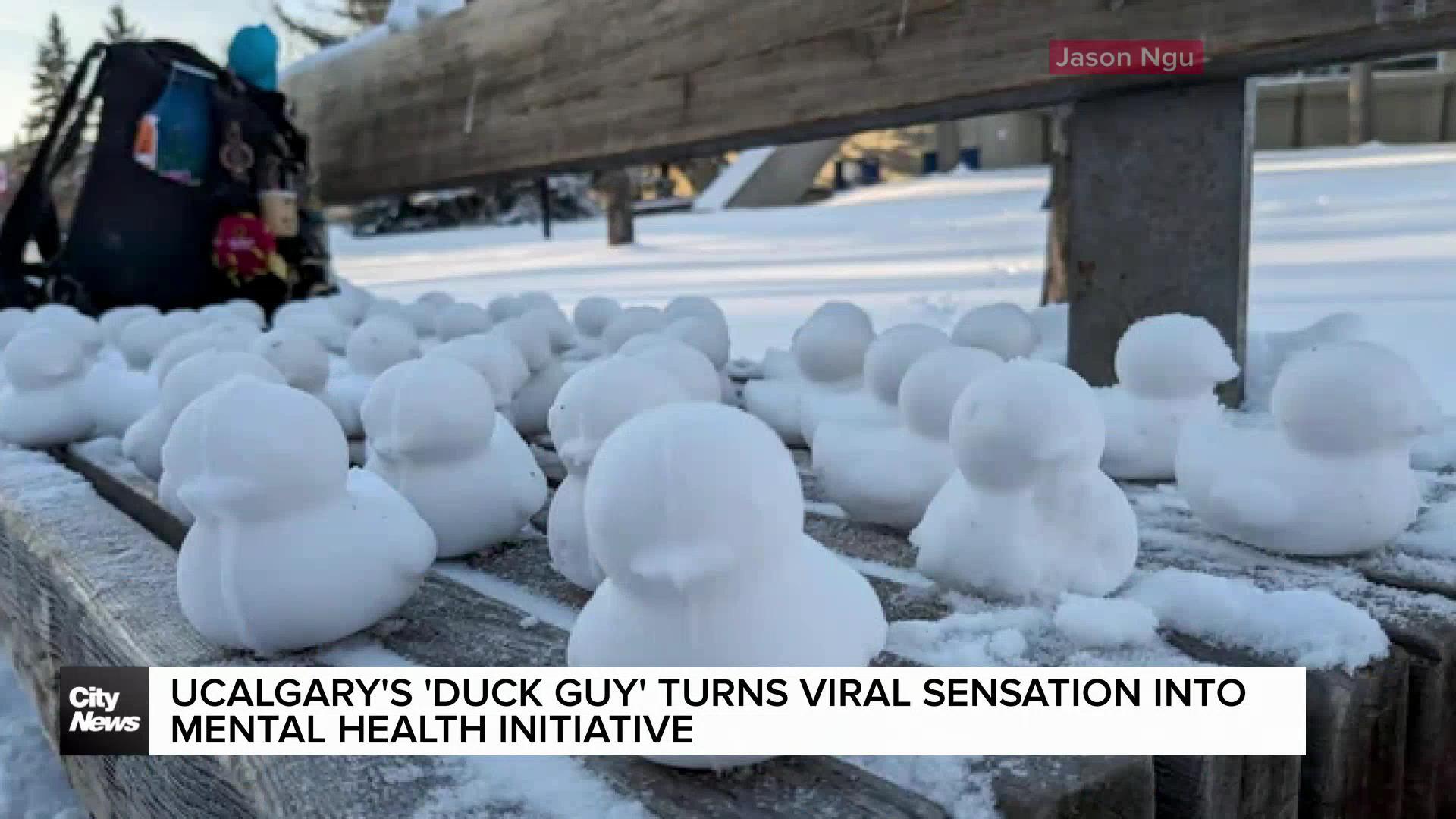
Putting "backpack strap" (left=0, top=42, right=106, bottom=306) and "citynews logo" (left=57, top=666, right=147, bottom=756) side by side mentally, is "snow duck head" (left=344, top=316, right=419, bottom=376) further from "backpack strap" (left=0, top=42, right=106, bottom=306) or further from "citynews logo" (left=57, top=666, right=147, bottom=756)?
"backpack strap" (left=0, top=42, right=106, bottom=306)

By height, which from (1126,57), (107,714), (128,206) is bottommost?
(107,714)

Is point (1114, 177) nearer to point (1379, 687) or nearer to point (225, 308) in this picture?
point (1379, 687)

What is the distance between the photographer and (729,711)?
2.87ft

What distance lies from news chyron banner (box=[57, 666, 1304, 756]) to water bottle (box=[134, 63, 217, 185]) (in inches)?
122

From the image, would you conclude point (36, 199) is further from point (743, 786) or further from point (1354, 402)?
point (1354, 402)

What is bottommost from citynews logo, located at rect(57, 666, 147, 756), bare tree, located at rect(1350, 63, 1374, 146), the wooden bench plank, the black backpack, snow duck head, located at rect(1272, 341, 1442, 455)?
citynews logo, located at rect(57, 666, 147, 756)

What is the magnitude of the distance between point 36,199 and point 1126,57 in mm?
3486

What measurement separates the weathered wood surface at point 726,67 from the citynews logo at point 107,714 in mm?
1625

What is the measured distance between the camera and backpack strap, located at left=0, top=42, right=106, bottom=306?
12.1 ft

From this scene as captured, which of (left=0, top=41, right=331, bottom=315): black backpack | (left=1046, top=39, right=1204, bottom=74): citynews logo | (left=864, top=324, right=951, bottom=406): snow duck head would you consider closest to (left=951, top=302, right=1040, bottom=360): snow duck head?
(left=864, top=324, right=951, bottom=406): snow duck head

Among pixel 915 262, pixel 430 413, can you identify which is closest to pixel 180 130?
pixel 430 413

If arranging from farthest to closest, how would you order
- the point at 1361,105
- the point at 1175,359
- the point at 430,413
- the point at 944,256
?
the point at 1361,105 < the point at 944,256 < the point at 1175,359 < the point at 430,413

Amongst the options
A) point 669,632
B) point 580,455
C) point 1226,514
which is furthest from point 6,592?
point 1226,514

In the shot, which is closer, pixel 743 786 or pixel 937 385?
pixel 743 786
